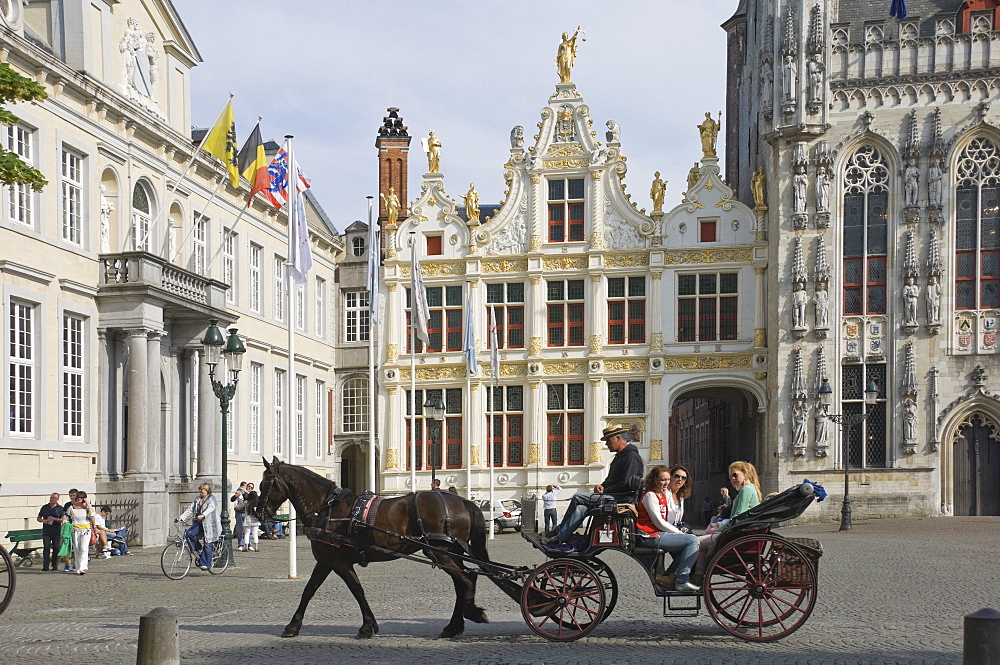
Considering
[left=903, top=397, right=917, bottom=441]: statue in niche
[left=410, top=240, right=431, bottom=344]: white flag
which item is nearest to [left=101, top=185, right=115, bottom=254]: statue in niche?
[left=410, top=240, right=431, bottom=344]: white flag

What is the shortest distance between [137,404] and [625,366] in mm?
18227

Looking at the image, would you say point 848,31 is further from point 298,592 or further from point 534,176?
point 298,592

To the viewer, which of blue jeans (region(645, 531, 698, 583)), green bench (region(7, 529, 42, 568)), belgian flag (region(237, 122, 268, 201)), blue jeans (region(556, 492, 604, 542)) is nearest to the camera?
blue jeans (region(645, 531, 698, 583))

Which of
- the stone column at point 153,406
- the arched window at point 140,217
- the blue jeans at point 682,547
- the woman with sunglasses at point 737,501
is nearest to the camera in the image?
the blue jeans at point 682,547

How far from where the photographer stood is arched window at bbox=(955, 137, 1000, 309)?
127ft

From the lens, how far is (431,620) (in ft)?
44.0

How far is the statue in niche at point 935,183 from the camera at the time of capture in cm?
3862

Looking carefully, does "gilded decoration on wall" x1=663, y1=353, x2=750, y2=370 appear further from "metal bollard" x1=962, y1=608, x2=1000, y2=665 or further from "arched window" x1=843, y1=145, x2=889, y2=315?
"metal bollard" x1=962, y1=608, x2=1000, y2=665

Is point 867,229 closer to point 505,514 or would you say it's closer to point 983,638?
point 505,514

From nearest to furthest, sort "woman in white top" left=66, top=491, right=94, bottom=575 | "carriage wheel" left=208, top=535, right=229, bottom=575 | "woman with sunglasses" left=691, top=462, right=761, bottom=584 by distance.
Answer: "woman with sunglasses" left=691, top=462, right=761, bottom=584
"carriage wheel" left=208, top=535, right=229, bottom=575
"woman in white top" left=66, top=491, right=94, bottom=575

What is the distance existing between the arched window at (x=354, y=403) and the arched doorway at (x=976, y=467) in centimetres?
2100

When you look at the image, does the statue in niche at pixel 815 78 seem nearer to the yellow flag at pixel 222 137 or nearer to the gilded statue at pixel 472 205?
the gilded statue at pixel 472 205

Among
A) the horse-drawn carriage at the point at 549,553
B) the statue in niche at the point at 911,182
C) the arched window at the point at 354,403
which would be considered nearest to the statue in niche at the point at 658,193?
the statue in niche at the point at 911,182

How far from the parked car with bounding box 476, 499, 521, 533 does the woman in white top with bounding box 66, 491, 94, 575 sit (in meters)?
15.8
